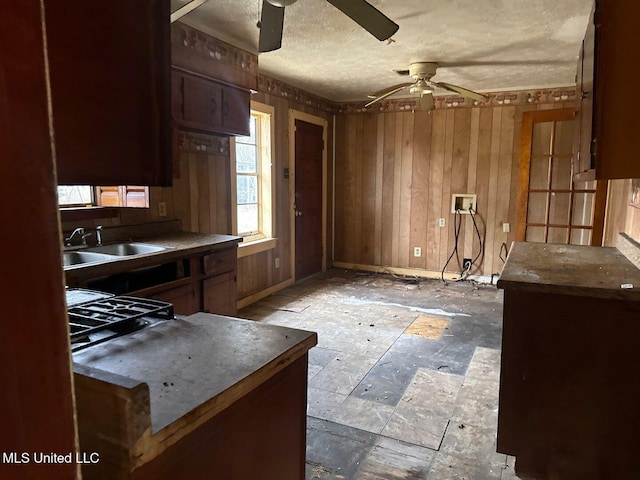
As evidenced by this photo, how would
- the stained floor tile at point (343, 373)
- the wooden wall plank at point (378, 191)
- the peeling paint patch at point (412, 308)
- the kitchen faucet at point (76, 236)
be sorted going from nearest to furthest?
1. the kitchen faucet at point (76, 236)
2. the stained floor tile at point (343, 373)
3. the peeling paint patch at point (412, 308)
4. the wooden wall plank at point (378, 191)

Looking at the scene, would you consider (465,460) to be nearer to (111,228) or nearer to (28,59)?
(28,59)

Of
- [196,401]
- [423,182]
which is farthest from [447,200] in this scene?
[196,401]

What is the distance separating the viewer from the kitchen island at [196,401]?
694 mm

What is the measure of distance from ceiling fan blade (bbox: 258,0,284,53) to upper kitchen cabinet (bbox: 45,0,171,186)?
4.40 ft

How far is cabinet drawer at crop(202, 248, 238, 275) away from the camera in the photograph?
278cm

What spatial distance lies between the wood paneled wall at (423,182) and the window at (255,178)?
1641 mm

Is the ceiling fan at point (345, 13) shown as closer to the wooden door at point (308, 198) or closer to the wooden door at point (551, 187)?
the wooden door at point (308, 198)

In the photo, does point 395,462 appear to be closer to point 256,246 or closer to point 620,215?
point 620,215

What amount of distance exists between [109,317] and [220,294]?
5.98 ft

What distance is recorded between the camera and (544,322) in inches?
70.4

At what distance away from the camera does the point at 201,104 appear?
9.82ft

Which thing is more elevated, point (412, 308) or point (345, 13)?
point (345, 13)

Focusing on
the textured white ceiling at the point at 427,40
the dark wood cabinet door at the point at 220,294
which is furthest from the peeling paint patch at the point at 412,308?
the textured white ceiling at the point at 427,40

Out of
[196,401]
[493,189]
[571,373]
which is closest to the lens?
[196,401]
